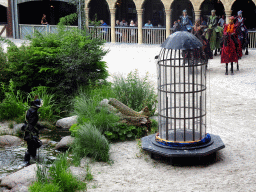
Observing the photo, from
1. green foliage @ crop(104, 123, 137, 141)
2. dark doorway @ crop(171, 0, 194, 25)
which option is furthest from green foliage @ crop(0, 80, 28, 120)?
dark doorway @ crop(171, 0, 194, 25)

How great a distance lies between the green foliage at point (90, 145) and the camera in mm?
7256

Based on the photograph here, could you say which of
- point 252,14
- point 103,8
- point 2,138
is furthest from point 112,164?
point 103,8

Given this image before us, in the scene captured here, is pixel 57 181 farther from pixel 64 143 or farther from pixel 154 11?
pixel 154 11

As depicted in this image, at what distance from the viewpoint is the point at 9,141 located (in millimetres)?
8453

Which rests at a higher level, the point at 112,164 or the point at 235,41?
the point at 235,41

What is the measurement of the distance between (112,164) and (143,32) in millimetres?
16415

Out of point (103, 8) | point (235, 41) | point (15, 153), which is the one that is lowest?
point (15, 153)

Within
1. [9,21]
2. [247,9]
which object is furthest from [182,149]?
[9,21]

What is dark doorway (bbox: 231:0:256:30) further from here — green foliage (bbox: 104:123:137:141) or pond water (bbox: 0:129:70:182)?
pond water (bbox: 0:129:70:182)

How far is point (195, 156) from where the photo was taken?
6.80 m

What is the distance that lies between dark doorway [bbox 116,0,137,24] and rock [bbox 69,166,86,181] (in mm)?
20483

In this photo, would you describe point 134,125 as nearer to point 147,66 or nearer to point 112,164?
point 112,164

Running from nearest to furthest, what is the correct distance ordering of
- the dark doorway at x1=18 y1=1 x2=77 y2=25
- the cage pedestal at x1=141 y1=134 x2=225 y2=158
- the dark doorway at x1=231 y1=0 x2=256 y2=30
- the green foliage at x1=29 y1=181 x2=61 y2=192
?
the green foliage at x1=29 y1=181 x2=61 y2=192
the cage pedestal at x1=141 y1=134 x2=225 y2=158
the dark doorway at x1=231 y1=0 x2=256 y2=30
the dark doorway at x1=18 y1=1 x2=77 y2=25

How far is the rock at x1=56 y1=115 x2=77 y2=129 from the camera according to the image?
30.6 feet
